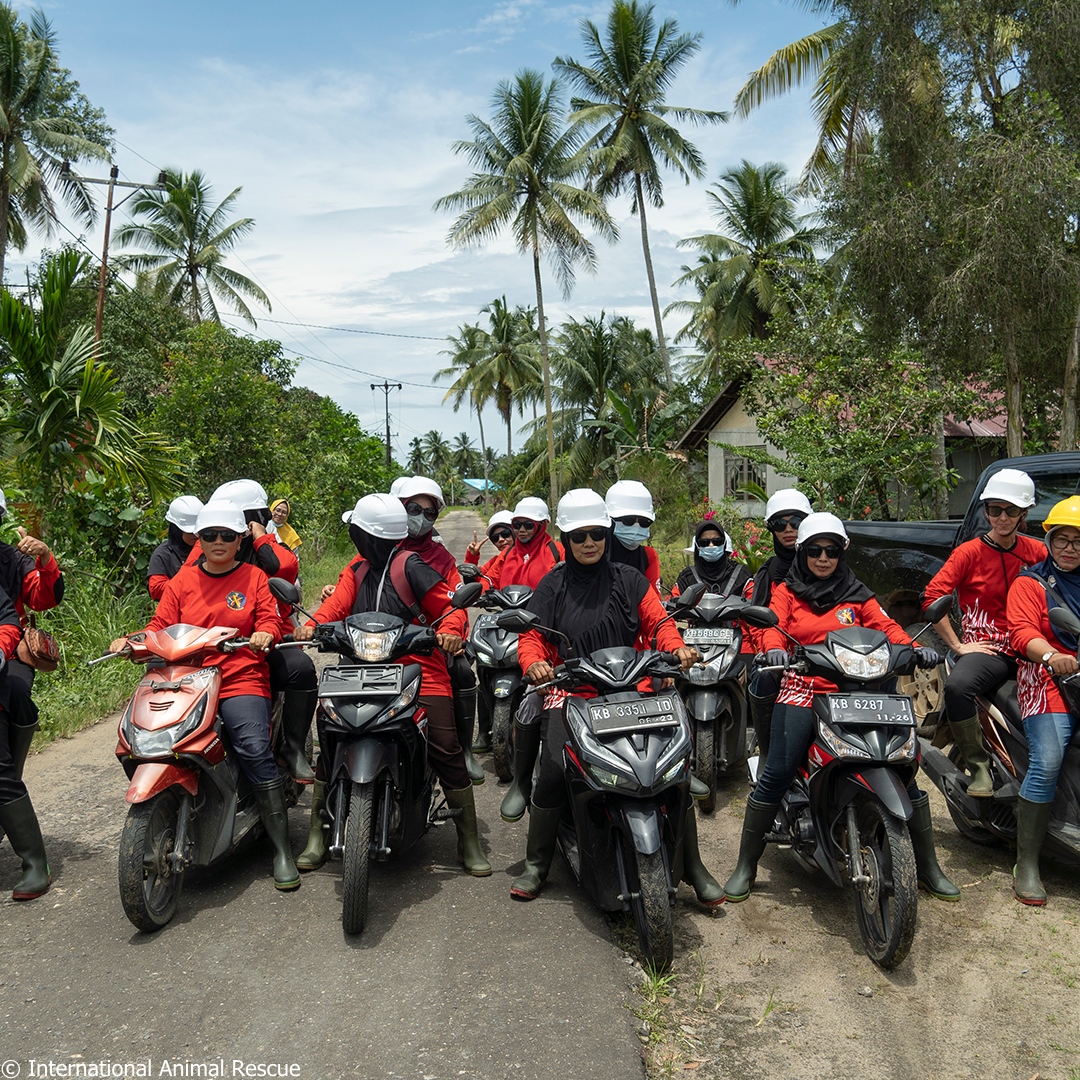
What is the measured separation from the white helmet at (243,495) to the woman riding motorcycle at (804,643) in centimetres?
314

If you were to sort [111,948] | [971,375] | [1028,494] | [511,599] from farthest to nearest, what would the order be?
[971,375] → [511,599] → [1028,494] → [111,948]

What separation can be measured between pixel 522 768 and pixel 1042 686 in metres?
2.69

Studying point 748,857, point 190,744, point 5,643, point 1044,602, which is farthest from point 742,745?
point 5,643

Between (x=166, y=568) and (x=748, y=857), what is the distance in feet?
13.4

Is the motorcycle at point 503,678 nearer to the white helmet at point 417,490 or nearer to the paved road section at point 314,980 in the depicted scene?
the white helmet at point 417,490

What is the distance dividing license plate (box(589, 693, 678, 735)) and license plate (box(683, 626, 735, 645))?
2.14 metres

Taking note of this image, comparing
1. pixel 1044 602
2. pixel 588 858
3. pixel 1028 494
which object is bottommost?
pixel 588 858

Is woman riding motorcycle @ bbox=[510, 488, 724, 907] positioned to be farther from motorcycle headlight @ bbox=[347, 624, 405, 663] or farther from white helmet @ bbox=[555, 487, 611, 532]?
motorcycle headlight @ bbox=[347, 624, 405, 663]

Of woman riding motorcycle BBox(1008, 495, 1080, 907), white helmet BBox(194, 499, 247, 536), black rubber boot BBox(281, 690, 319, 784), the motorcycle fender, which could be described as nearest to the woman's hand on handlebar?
the motorcycle fender

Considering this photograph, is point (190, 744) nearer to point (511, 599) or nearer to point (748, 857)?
point (748, 857)

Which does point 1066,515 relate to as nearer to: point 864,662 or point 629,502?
point 864,662

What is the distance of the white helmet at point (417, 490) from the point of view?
672cm

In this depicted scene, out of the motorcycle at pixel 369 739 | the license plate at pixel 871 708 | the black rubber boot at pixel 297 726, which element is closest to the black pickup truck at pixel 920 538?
the license plate at pixel 871 708

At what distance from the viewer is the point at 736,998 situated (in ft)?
12.4
